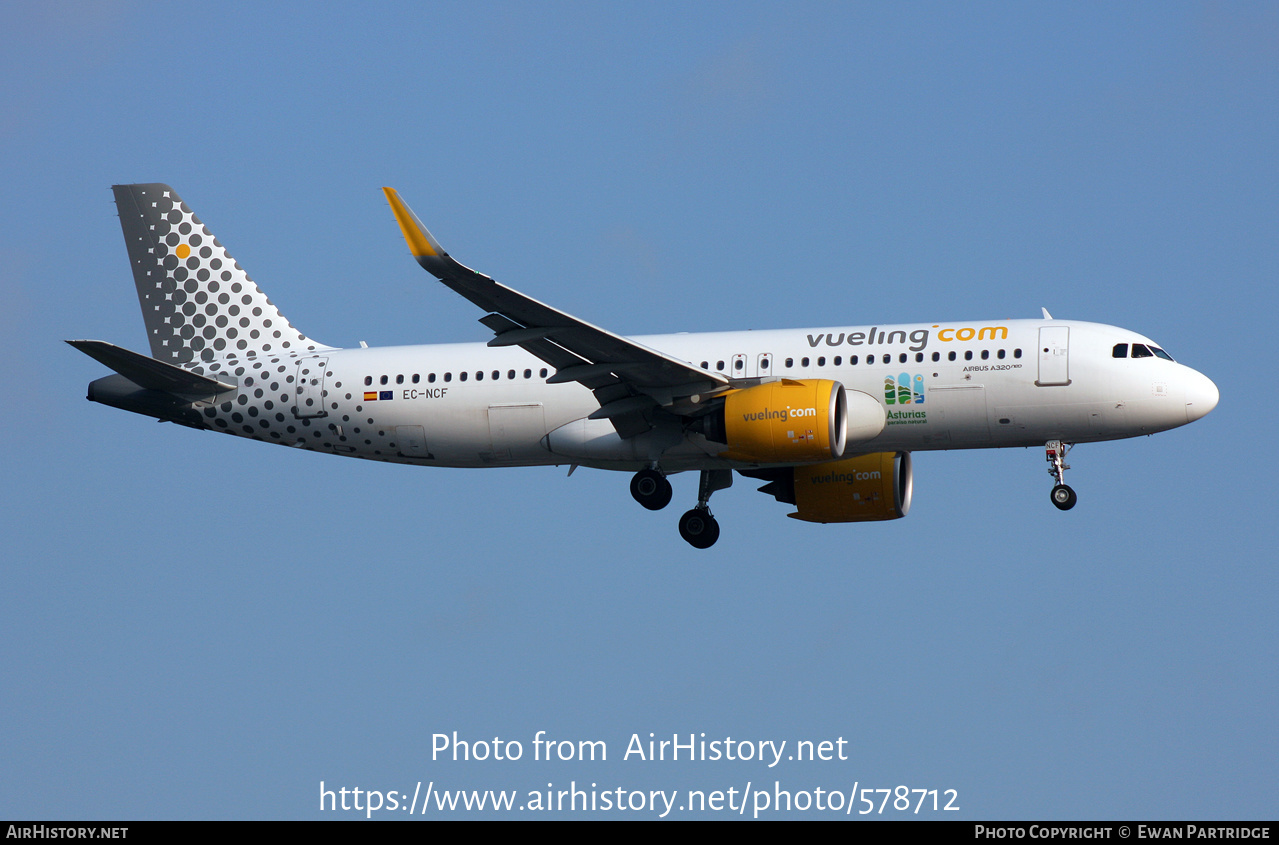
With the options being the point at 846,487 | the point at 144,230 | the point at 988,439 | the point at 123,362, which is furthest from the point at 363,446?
the point at 988,439

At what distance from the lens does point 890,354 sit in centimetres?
A: 3497

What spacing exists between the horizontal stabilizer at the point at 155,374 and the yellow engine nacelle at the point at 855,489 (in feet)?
47.7

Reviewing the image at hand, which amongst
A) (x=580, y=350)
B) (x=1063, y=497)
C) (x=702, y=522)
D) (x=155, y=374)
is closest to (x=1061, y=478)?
(x=1063, y=497)

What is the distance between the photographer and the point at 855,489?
39.2 m

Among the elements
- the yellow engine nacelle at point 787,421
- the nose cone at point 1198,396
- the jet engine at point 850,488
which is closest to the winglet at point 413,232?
the yellow engine nacelle at point 787,421

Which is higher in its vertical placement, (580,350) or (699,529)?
(580,350)

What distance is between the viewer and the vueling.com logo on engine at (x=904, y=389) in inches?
1359

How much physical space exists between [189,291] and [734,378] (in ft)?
49.5

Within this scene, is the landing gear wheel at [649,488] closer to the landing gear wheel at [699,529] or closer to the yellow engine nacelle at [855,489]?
the landing gear wheel at [699,529]

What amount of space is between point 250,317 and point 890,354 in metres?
16.7

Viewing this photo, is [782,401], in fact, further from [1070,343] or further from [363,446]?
[363,446]

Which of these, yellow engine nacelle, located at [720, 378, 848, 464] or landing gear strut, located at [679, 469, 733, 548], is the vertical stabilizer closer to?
landing gear strut, located at [679, 469, 733, 548]

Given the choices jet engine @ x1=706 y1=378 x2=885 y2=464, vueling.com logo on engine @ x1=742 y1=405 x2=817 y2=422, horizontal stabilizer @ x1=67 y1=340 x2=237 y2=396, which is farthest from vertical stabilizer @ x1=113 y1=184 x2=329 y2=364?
vueling.com logo on engine @ x1=742 y1=405 x2=817 y2=422

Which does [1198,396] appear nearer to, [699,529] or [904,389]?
[904,389]
